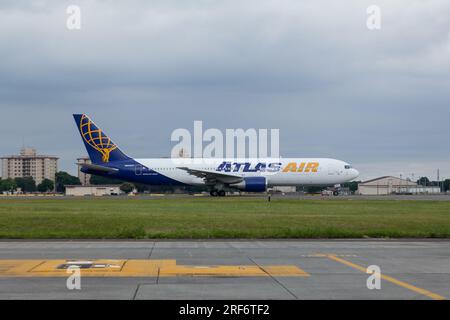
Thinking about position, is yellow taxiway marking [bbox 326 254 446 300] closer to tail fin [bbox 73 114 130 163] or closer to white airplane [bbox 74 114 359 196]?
white airplane [bbox 74 114 359 196]

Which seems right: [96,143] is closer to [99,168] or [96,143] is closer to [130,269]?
[99,168]

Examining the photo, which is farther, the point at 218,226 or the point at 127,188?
the point at 127,188

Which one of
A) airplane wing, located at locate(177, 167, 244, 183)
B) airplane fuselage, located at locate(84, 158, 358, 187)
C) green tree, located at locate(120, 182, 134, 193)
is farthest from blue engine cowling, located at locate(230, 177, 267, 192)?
green tree, located at locate(120, 182, 134, 193)

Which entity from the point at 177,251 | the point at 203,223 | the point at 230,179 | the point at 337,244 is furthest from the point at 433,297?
the point at 230,179

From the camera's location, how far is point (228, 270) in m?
15.9

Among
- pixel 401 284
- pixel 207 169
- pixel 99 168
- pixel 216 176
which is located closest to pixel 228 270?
pixel 401 284

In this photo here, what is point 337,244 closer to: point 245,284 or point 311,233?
point 311,233

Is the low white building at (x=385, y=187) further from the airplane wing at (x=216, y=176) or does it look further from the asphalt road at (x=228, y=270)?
the asphalt road at (x=228, y=270)

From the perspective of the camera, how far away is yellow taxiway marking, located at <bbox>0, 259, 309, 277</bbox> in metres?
15.1

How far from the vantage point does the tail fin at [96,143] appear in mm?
74625

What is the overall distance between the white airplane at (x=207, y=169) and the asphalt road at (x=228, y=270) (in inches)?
1893

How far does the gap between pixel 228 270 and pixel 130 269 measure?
2289mm

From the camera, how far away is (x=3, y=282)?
13664 mm
